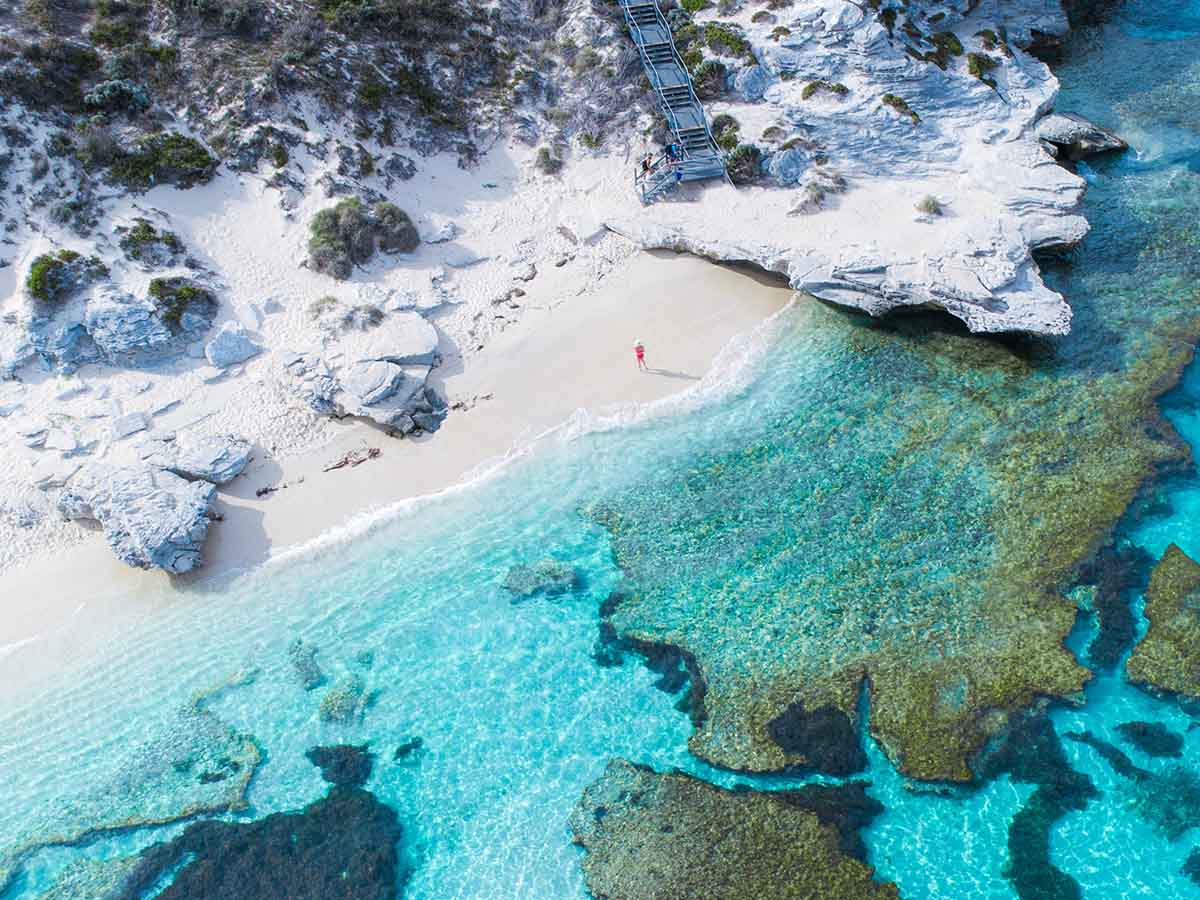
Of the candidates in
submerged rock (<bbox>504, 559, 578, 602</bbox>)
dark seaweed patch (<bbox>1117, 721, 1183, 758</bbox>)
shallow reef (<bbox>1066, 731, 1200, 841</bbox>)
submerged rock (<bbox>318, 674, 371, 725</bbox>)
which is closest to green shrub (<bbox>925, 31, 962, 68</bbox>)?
submerged rock (<bbox>504, 559, 578, 602</bbox>)

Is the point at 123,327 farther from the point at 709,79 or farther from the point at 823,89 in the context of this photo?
the point at 823,89

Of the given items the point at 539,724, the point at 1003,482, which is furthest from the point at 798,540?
the point at 539,724

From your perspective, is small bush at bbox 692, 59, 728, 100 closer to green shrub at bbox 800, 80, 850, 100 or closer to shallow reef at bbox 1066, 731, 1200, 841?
green shrub at bbox 800, 80, 850, 100

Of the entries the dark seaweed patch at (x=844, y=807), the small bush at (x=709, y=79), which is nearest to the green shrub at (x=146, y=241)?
the small bush at (x=709, y=79)

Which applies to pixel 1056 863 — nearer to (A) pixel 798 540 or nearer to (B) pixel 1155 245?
(A) pixel 798 540

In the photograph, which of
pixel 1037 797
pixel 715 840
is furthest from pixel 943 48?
pixel 715 840

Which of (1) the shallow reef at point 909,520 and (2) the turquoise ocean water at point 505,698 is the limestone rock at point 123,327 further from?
Answer: (1) the shallow reef at point 909,520
